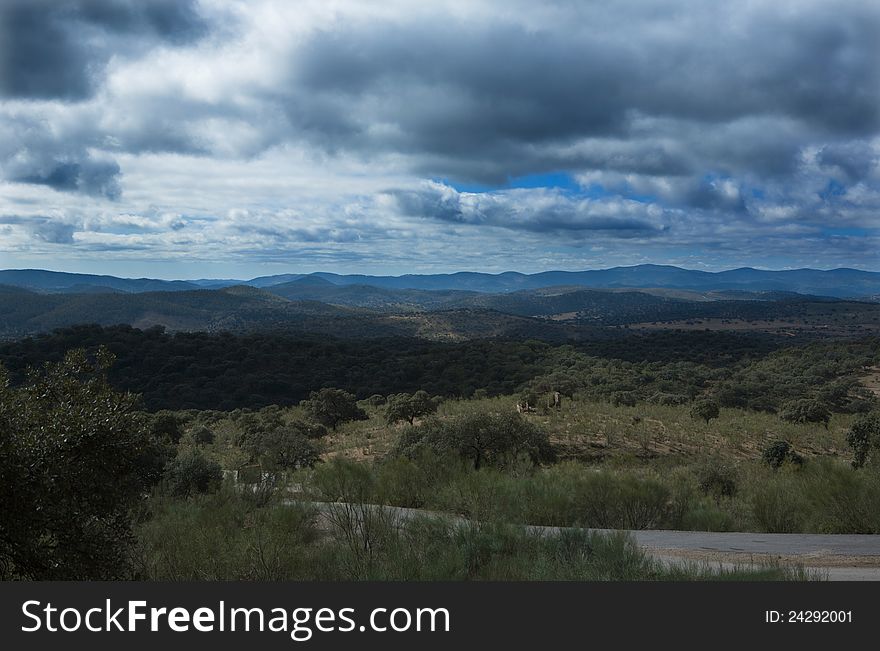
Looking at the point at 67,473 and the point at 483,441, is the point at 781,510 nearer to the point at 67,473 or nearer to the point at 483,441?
the point at 483,441

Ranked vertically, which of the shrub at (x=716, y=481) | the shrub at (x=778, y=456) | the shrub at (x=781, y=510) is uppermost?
the shrub at (x=781, y=510)

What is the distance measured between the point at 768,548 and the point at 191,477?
13282 millimetres

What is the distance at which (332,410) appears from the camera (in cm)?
4153

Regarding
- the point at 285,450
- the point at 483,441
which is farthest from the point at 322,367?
the point at 483,441

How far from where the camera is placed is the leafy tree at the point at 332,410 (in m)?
40.8

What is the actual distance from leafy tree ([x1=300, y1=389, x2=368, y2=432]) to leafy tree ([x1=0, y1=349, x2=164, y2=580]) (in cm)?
3284

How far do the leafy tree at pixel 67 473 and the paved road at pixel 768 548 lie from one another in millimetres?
4284

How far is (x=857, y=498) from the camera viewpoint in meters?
12.2

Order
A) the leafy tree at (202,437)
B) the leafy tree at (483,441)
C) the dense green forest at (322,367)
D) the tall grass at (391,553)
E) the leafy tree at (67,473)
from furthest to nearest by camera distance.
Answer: the dense green forest at (322,367), the leafy tree at (202,437), the leafy tree at (483,441), the tall grass at (391,553), the leafy tree at (67,473)

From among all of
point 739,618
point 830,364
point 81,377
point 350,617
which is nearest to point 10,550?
point 81,377

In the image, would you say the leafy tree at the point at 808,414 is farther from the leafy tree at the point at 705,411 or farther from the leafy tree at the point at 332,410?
the leafy tree at the point at 332,410

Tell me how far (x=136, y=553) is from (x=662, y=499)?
36.1 feet

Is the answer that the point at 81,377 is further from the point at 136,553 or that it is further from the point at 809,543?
the point at 809,543

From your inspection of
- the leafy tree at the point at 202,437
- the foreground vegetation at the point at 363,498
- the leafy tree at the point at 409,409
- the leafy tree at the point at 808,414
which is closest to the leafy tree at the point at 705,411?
the leafy tree at the point at 808,414
